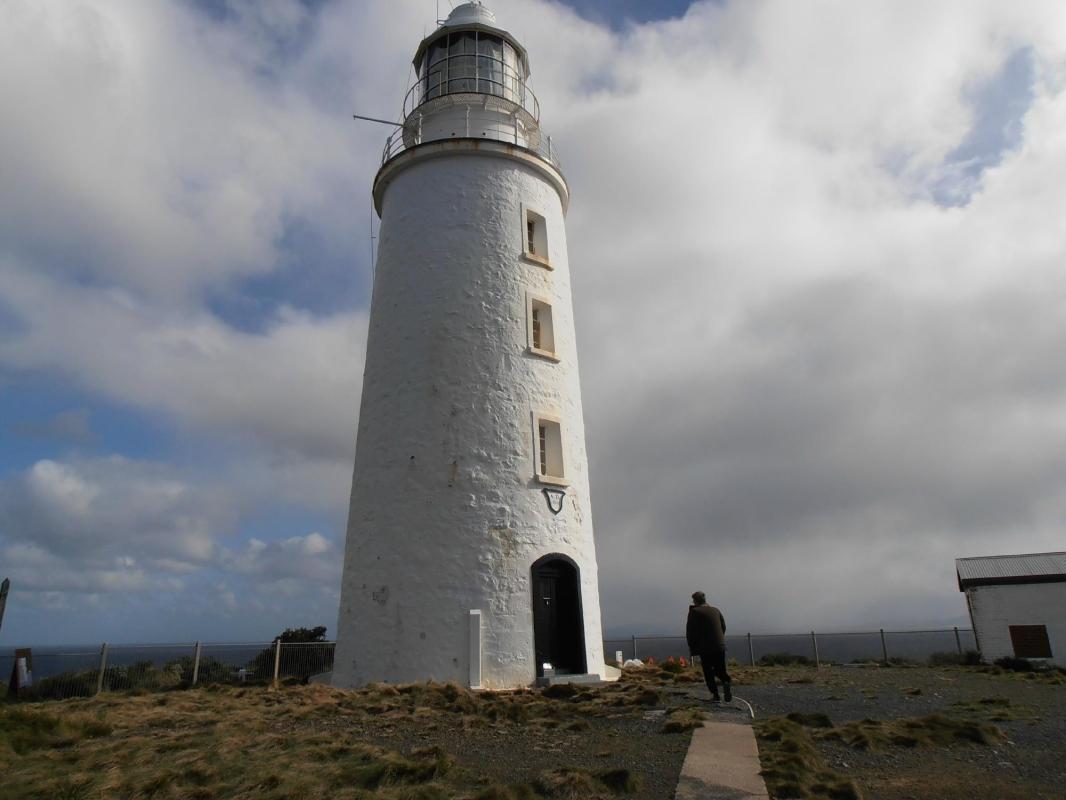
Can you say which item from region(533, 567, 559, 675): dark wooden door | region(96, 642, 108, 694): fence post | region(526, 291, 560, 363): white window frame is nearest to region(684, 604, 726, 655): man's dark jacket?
region(533, 567, 559, 675): dark wooden door

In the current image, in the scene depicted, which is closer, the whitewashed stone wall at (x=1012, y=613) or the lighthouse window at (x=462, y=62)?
the lighthouse window at (x=462, y=62)

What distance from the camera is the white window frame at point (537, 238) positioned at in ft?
54.6

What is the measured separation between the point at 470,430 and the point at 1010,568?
55.1ft

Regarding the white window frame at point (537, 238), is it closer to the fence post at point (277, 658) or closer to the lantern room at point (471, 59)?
the lantern room at point (471, 59)

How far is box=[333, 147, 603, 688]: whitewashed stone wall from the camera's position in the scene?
13.5 metres

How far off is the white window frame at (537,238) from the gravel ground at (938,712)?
377 inches

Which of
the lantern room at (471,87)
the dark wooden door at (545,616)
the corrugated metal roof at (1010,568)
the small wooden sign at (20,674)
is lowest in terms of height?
the small wooden sign at (20,674)

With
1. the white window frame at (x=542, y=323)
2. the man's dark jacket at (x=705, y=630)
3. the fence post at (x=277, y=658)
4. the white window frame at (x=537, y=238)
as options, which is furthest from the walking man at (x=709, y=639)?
the fence post at (x=277, y=658)

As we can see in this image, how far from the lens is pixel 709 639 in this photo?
10.4m

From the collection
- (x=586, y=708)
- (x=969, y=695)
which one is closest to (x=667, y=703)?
(x=586, y=708)

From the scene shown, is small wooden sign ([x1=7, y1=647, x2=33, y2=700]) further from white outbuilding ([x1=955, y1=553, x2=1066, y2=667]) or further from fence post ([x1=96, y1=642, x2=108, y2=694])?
white outbuilding ([x1=955, y1=553, x2=1066, y2=667])

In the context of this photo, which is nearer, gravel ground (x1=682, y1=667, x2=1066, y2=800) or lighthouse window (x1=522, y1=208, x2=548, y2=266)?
gravel ground (x1=682, y1=667, x2=1066, y2=800)

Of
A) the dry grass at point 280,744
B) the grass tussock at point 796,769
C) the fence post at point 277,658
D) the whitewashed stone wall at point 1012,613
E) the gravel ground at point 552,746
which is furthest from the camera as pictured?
the whitewashed stone wall at point 1012,613

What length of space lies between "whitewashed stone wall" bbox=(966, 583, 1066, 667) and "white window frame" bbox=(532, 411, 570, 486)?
1370 centimetres
